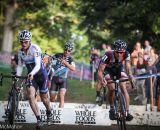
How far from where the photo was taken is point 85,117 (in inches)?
559

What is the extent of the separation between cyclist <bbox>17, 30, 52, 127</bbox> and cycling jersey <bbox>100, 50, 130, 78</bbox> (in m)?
1.64

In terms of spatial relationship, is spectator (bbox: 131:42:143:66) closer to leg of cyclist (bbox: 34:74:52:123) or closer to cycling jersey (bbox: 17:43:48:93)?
leg of cyclist (bbox: 34:74:52:123)

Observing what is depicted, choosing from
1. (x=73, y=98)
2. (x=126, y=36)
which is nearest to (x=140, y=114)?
(x=73, y=98)

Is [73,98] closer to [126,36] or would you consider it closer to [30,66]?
[126,36]

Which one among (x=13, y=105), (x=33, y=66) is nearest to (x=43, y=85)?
(x=33, y=66)

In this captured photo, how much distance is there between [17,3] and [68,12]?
5035 millimetres

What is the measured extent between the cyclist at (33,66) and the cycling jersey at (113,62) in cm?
164

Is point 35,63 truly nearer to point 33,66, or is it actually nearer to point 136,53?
point 33,66

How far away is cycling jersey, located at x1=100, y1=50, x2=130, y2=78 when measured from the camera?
12.5 meters

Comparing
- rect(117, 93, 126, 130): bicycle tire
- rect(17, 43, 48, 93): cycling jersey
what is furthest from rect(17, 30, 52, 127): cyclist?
rect(117, 93, 126, 130): bicycle tire

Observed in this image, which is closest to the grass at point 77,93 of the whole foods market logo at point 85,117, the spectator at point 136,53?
the spectator at point 136,53

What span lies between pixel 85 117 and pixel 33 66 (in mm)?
2838

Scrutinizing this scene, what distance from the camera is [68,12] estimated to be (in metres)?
47.7

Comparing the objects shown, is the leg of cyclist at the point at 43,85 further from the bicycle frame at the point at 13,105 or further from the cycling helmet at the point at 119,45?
the cycling helmet at the point at 119,45
